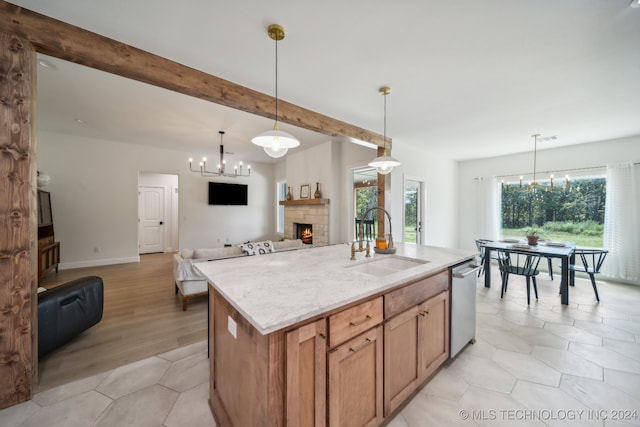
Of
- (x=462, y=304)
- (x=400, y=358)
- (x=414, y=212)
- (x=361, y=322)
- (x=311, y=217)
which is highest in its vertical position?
(x=414, y=212)

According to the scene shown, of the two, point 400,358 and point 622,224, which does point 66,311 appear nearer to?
point 400,358

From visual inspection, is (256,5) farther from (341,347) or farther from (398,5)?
(341,347)

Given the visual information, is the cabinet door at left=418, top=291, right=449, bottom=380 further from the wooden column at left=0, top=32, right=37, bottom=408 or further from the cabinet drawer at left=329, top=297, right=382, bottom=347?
the wooden column at left=0, top=32, right=37, bottom=408

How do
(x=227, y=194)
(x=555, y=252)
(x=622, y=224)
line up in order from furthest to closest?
(x=227, y=194)
(x=622, y=224)
(x=555, y=252)

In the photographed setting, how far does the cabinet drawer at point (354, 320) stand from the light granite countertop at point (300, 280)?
0.07 meters

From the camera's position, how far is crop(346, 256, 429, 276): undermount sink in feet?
6.77

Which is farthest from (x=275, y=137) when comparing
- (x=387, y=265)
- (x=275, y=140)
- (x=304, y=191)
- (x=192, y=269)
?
(x=304, y=191)

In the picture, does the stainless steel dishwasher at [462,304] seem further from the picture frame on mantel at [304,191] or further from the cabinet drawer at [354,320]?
the picture frame on mantel at [304,191]

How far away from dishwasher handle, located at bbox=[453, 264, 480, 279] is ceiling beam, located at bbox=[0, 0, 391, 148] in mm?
2488

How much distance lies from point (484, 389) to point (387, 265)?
1107 millimetres

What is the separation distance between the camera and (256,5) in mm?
1603

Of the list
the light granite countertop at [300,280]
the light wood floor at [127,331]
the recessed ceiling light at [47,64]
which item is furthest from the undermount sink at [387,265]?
the recessed ceiling light at [47,64]

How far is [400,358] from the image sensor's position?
1545 mm

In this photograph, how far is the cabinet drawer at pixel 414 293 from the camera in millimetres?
1438
